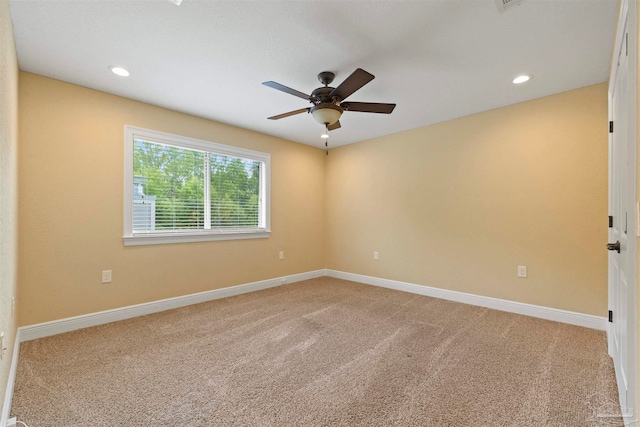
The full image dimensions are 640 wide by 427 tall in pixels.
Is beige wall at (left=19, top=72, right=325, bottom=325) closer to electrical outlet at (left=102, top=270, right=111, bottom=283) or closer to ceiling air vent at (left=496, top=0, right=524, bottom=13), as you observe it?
electrical outlet at (left=102, top=270, right=111, bottom=283)

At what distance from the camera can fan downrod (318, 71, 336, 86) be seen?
252 cm

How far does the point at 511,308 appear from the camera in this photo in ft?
10.8

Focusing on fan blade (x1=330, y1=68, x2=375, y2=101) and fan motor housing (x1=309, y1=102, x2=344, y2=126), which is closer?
fan blade (x1=330, y1=68, x2=375, y2=101)

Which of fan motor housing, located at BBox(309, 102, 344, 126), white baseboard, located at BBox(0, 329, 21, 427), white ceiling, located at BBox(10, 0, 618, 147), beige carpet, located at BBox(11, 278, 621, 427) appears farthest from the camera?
fan motor housing, located at BBox(309, 102, 344, 126)

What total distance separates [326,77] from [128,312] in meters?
3.19

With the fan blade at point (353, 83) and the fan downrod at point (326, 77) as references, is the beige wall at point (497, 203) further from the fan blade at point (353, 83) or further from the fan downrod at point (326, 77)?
the fan blade at point (353, 83)

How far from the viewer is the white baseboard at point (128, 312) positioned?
2.57 m

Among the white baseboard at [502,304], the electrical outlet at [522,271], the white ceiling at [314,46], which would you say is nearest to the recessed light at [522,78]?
the white ceiling at [314,46]

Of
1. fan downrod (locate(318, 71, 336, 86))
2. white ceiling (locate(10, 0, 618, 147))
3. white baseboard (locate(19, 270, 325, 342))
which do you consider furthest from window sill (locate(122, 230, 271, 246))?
fan downrod (locate(318, 71, 336, 86))

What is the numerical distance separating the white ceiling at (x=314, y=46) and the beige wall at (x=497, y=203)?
448 mm

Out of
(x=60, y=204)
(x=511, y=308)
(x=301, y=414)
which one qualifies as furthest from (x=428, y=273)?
(x=60, y=204)

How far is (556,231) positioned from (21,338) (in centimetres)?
525

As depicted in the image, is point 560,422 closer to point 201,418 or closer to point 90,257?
point 201,418

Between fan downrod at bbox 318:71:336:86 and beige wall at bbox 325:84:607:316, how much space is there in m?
2.03
